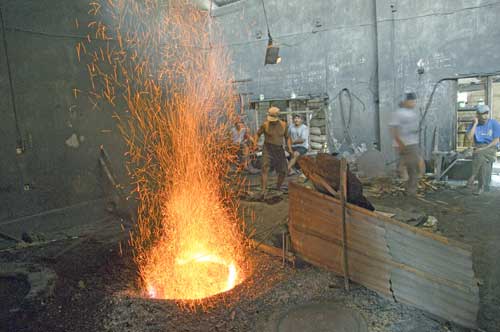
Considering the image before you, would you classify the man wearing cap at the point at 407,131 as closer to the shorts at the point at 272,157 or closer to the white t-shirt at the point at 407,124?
the white t-shirt at the point at 407,124

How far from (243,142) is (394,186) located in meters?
5.47

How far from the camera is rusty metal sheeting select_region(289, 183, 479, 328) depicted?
133 inches

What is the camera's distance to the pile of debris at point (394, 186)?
29.4 feet

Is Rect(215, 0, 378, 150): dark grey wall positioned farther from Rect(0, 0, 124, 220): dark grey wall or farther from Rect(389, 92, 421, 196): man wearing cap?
Rect(0, 0, 124, 220): dark grey wall

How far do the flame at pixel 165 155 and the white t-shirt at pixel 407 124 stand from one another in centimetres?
388

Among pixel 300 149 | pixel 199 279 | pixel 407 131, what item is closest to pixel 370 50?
pixel 300 149

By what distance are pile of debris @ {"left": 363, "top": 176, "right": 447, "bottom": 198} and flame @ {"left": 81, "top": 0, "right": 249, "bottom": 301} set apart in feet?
11.8

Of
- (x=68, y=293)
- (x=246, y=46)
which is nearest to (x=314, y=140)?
(x=246, y=46)

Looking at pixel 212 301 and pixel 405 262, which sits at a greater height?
pixel 405 262

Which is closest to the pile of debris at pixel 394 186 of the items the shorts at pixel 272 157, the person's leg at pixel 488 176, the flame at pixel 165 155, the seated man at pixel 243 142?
the person's leg at pixel 488 176

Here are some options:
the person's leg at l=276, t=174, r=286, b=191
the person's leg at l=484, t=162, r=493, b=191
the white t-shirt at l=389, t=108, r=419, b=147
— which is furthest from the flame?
the person's leg at l=484, t=162, r=493, b=191

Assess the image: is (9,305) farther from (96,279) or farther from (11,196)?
(11,196)

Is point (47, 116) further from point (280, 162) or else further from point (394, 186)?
point (394, 186)

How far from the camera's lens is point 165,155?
8.98 metres
